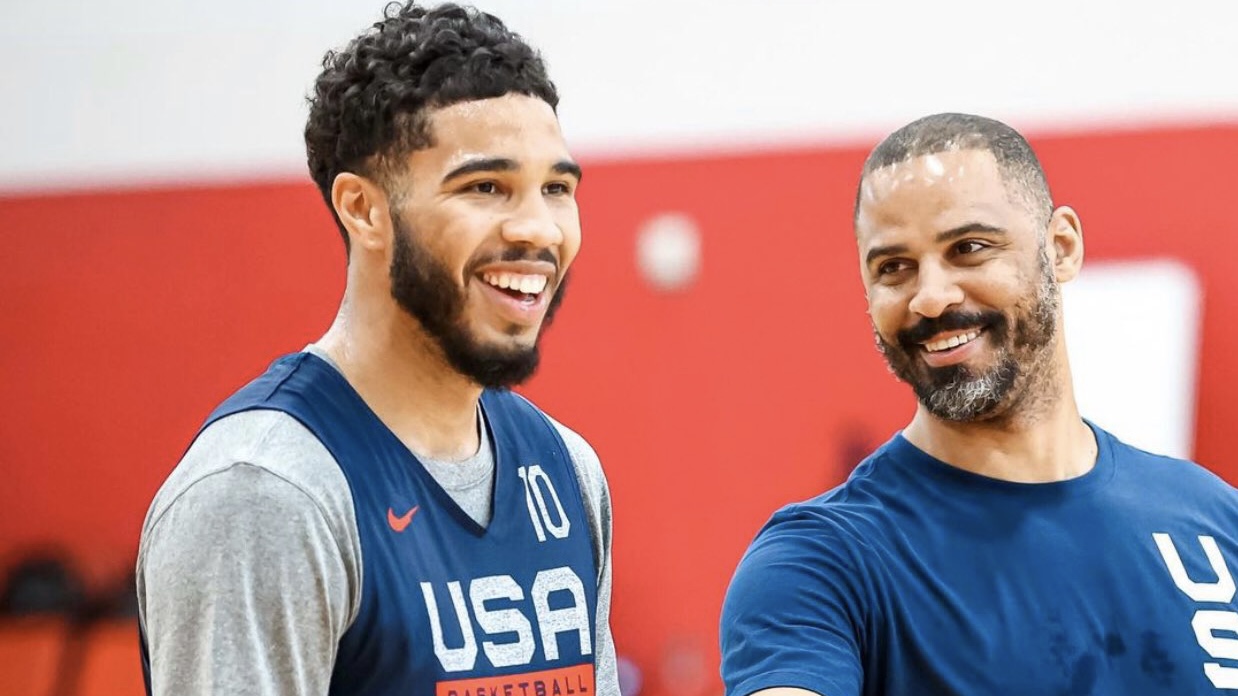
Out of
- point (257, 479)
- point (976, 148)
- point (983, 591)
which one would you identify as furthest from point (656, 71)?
point (257, 479)

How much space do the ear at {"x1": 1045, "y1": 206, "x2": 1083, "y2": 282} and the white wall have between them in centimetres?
152

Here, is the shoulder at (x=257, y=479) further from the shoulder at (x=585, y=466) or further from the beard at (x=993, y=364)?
the beard at (x=993, y=364)

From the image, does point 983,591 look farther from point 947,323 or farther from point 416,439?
point 416,439

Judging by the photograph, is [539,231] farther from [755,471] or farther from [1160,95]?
[1160,95]

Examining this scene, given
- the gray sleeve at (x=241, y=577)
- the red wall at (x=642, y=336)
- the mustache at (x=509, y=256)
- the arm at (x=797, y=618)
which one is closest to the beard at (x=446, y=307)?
the mustache at (x=509, y=256)

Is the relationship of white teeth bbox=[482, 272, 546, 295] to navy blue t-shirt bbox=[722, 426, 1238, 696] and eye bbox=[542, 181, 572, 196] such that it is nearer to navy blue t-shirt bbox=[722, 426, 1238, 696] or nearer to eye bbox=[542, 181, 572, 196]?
eye bbox=[542, 181, 572, 196]

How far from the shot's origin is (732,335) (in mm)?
3512

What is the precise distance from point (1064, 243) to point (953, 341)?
9.6 inches

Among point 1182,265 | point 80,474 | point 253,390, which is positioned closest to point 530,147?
point 253,390

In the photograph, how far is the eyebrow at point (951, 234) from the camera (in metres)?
1.87

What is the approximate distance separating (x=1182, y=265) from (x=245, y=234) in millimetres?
2178

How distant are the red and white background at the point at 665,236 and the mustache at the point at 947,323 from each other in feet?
4.96

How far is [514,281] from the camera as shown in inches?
68.1

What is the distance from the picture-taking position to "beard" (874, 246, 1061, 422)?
188 cm
